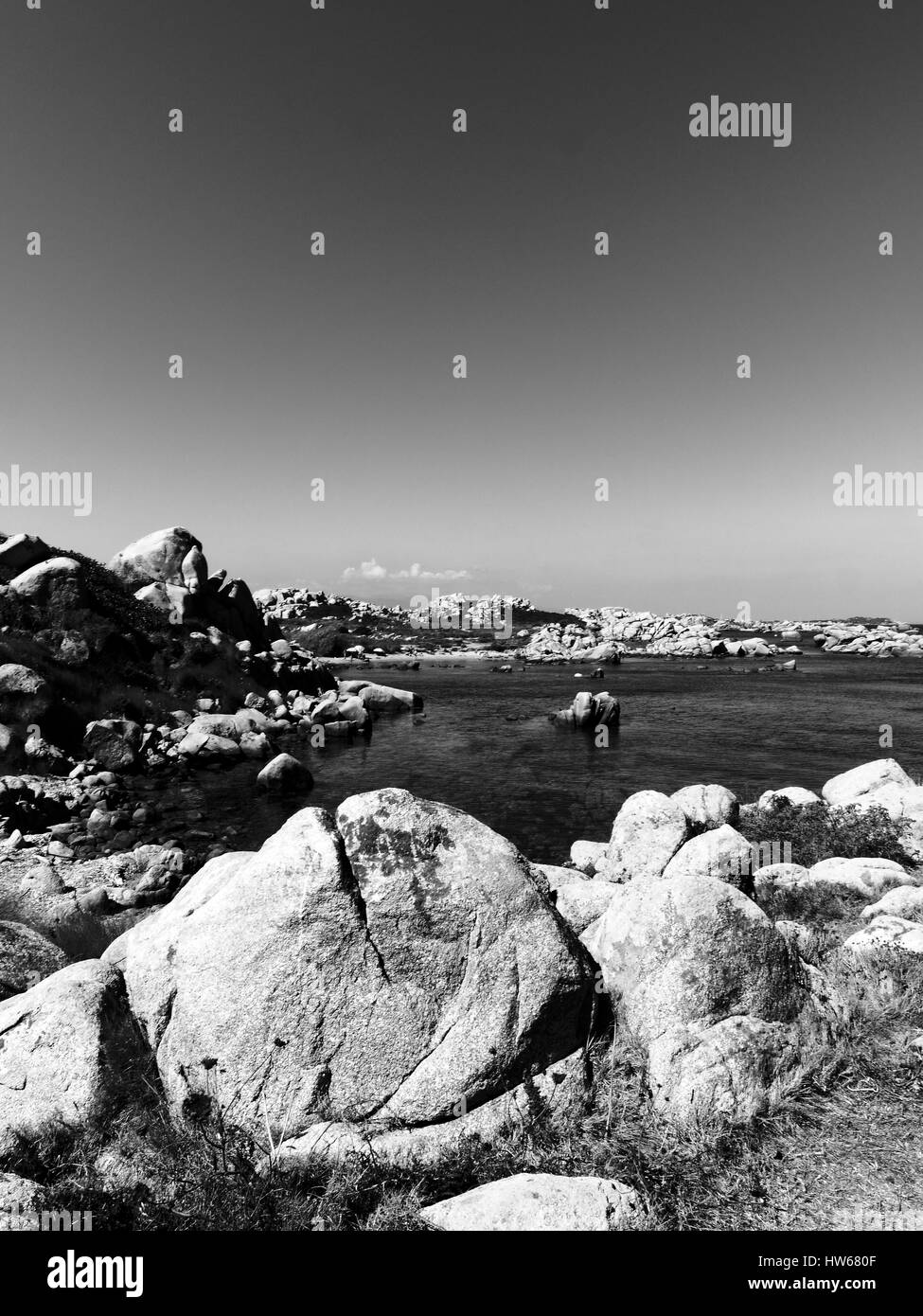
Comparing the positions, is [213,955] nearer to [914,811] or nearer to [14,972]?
[14,972]

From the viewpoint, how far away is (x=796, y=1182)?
17.8 feet

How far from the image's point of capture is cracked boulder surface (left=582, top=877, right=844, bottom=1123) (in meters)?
6.43

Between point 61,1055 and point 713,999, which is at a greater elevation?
point 713,999


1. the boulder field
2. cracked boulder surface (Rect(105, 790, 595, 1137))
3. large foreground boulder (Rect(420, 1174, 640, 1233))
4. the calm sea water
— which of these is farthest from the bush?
large foreground boulder (Rect(420, 1174, 640, 1233))

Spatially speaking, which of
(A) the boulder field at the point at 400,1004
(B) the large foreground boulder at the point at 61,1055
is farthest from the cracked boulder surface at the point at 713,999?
(B) the large foreground boulder at the point at 61,1055

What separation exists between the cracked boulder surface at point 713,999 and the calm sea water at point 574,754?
13.5m

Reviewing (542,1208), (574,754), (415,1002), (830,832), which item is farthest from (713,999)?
(574,754)

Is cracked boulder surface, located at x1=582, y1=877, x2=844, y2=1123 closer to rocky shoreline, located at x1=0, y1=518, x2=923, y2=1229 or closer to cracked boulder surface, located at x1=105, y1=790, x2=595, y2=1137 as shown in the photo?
rocky shoreline, located at x1=0, y1=518, x2=923, y2=1229

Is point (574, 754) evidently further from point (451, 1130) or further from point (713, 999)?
point (451, 1130)

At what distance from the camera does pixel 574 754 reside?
3700 centimetres

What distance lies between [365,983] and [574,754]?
103 feet

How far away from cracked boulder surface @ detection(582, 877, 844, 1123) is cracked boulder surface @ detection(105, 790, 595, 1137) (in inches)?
29.8

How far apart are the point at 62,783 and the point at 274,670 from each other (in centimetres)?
2677

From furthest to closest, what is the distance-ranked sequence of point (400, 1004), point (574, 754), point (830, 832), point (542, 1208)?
1. point (574, 754)
2. point (830, 832)
3. point (400, 1004)
4. point (542, 1208)
